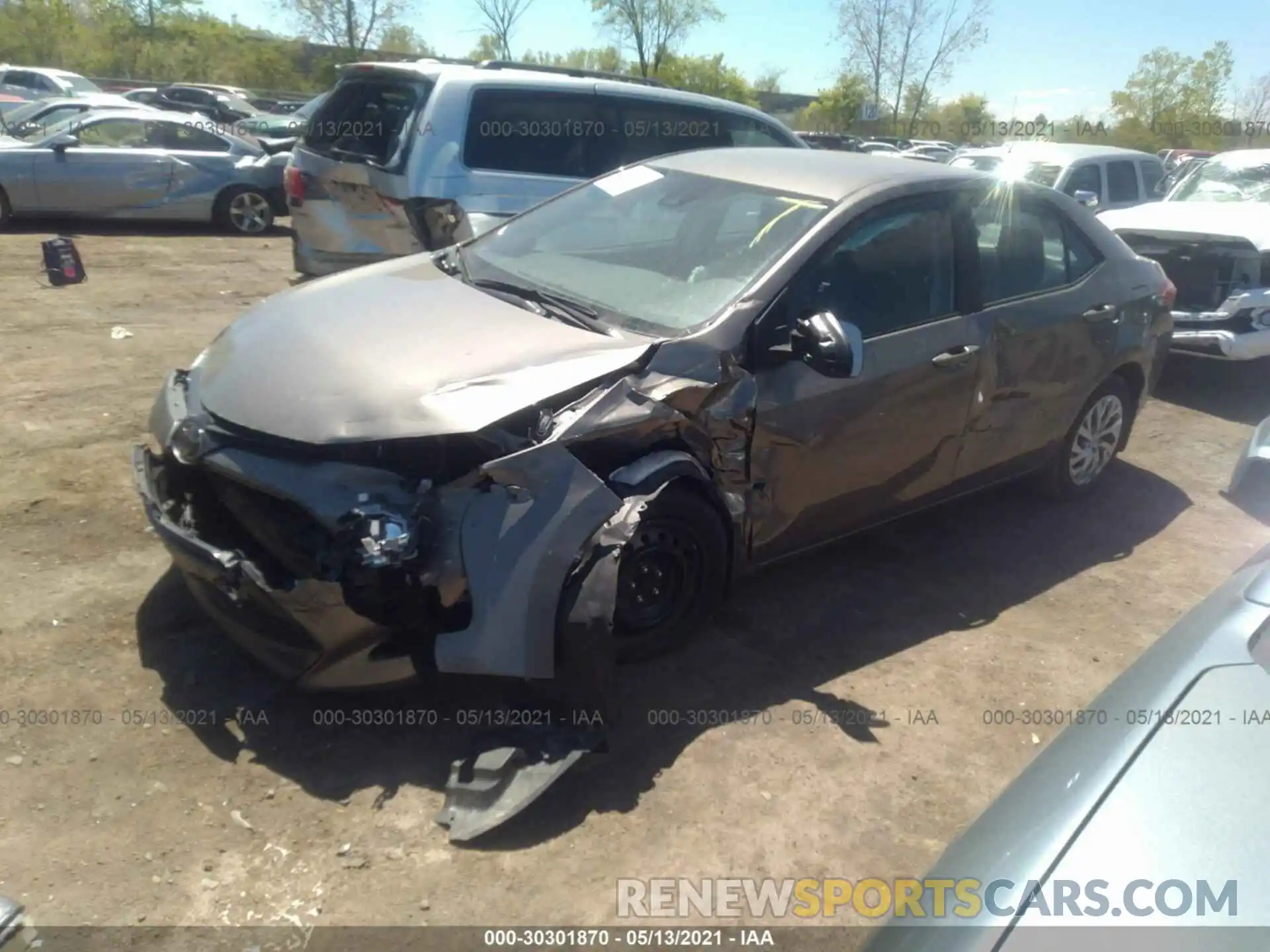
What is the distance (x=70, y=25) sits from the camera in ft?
135

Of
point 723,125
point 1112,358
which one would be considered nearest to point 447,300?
point 1112,358

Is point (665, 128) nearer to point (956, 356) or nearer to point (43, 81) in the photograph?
point (956, 356)

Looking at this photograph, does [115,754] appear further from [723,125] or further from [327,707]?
[723,125]

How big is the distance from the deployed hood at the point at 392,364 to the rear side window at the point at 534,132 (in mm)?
3362

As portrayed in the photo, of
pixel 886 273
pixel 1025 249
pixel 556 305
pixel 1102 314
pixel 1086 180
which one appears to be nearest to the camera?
pixel 556 305

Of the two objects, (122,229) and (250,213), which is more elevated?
(250,213)

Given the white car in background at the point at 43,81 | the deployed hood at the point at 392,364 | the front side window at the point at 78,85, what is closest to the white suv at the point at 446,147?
the deployed hood at the point at 392,364

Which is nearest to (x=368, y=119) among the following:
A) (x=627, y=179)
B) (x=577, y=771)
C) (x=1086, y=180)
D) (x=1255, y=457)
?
(x=627, y=179)

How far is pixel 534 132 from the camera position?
724cm

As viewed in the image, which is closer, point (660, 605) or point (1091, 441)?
point (660, 605)

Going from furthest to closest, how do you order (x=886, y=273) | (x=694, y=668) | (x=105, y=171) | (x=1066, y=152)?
(x=105, y=171), (x=1066, y=152), (x=886, y=273), (x=694, y=668)

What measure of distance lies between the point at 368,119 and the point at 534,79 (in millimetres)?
1211

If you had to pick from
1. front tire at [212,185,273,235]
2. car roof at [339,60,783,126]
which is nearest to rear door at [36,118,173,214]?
front tire at [212,185,273,235]

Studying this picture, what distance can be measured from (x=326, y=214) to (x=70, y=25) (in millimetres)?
42993
